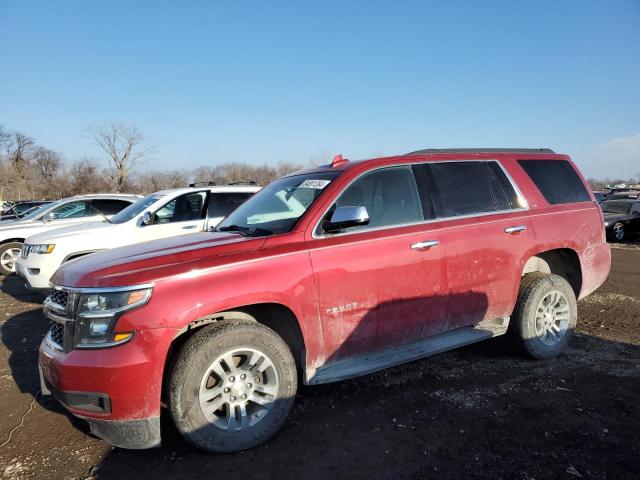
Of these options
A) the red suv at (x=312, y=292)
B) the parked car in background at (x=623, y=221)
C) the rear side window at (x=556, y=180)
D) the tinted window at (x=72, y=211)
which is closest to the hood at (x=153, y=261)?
the red suv at (x=312, y=292)

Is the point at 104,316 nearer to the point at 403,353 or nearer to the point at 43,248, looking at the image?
the point at 403,353

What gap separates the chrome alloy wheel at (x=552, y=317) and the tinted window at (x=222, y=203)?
5195mm

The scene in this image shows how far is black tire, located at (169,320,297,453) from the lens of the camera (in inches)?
105

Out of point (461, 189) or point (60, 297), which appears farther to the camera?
point (461, 189)

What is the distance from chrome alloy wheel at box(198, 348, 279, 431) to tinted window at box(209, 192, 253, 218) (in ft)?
16.7

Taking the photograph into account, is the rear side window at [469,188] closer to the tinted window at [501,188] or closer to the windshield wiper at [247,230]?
the tinted window at [501,188]

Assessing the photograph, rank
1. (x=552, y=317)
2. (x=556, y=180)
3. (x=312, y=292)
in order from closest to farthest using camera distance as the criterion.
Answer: (x=312, y=292)
(x=552, y=317)
(x=556, y=180)

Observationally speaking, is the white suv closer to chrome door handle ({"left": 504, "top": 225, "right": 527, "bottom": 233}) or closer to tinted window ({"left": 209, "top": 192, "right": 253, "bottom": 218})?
tinted window ({"left": 209, "top": 192, "right": 253, "bottom": 218})

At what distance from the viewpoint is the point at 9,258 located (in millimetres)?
9836

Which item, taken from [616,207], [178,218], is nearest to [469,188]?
[178,218]

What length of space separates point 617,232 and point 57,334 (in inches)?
671

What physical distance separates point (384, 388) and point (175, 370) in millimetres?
1901

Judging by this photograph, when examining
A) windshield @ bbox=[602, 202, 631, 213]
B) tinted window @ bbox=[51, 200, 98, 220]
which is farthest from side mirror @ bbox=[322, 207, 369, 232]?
windshield @ bbox=[602, 202, 631, 213]

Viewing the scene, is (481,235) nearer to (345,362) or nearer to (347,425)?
(345,362)
